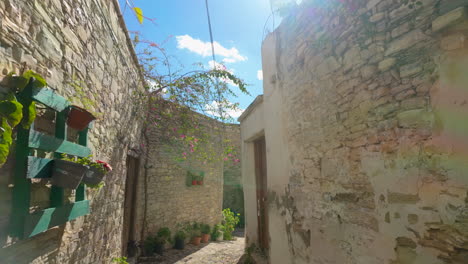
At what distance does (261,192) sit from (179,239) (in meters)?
2.96

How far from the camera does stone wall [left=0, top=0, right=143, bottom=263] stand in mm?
1472

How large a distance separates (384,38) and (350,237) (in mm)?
1569

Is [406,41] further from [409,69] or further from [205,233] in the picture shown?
[205,233]

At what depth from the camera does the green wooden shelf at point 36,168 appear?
59.0 inches

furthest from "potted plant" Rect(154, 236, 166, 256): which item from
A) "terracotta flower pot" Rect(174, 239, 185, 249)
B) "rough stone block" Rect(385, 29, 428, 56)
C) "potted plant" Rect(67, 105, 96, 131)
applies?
"rough stone block" Rect(385, 29, 428, 56)

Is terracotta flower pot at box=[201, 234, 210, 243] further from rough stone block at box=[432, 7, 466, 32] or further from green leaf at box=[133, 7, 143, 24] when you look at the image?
rough stone block at box=[432, 7, 466, 32]

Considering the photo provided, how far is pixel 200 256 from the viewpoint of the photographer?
6027 mm

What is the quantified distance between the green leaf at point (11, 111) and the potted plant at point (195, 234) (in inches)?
263

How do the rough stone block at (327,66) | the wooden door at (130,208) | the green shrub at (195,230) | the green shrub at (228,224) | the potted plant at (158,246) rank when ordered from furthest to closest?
the green shrub at (228,224), the green shrub at (195,230), the potted plant at (158,246), the wooden door at (130,208), the rough stone block at (327,66)

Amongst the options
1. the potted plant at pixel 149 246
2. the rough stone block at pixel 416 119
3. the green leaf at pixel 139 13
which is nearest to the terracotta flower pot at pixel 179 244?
the potted plant at pixel 149 246

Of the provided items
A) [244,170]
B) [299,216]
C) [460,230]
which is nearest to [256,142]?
[244,170]

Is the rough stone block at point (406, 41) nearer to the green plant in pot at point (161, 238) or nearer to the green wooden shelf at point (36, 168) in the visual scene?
the green wooden shelf at point (36, 168)

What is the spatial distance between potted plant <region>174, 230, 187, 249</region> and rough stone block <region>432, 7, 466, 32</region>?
6.67 m

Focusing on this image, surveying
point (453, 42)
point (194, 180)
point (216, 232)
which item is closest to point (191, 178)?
point (194, 180)
